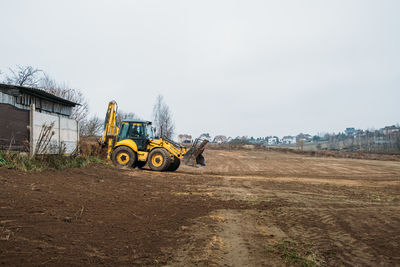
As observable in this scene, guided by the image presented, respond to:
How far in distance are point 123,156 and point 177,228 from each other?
39.7 feet

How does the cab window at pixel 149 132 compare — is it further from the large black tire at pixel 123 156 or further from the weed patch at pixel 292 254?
the weed patch at pixel 292 254

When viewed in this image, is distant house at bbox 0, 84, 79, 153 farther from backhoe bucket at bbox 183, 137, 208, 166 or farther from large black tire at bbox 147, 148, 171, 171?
backhoe bucket at bbox 183, 137, 208, 166

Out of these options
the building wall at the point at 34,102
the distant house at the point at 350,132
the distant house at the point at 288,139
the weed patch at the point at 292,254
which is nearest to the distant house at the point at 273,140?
the distant house at the point at 288,139

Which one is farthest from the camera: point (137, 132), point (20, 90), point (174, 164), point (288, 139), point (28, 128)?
point (288, 139)

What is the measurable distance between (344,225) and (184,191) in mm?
5149

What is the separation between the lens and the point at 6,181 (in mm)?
6703

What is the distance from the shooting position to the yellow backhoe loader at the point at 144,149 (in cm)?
1682

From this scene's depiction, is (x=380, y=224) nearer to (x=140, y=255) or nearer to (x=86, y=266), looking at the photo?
(x=140, y=255)

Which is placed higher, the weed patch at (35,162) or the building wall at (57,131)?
the building wall at (57,131)

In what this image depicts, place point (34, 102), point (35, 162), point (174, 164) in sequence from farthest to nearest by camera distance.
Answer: point (34, 102) → point (174, 164) → point (35, 162)

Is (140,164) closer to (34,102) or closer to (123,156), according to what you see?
(123,156)

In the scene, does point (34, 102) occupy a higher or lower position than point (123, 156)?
higher

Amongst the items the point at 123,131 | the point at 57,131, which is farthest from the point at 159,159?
the point at 57,131

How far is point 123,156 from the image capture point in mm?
17172
